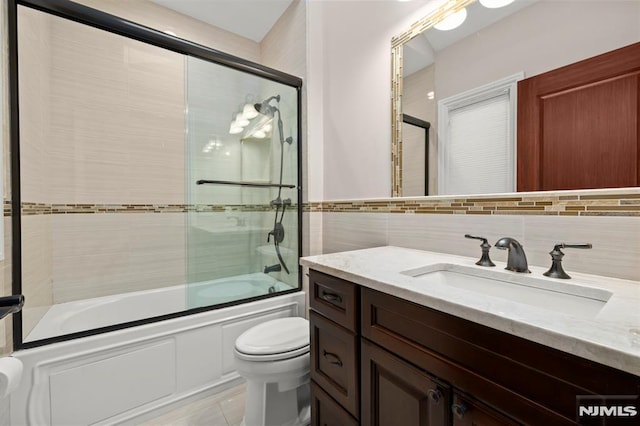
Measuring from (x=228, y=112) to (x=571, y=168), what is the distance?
186cm

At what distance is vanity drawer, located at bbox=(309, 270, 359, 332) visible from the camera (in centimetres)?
91

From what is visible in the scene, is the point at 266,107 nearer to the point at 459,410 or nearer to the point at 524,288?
the point at 524,288

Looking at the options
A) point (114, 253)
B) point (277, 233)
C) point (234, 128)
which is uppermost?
point (234, 128)

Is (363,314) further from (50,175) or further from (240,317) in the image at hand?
A: (50,175)

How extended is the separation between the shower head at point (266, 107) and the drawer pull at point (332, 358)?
1681mm

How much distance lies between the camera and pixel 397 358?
0.76 m

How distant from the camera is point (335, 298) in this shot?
100 centimetres

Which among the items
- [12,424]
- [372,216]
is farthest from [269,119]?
[12,424]

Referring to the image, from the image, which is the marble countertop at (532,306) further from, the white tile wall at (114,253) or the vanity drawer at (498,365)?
the white tile wall at (114,253)

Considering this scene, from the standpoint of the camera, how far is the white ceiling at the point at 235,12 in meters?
2.18

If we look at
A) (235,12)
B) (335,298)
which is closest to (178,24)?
(235,12)

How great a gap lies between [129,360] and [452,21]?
227cm

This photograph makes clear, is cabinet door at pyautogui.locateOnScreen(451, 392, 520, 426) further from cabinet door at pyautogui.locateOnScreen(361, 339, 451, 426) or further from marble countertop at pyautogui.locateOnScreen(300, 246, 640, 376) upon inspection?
marble countertop at pyautogui.locateOnScreen(300, 246, 640, 376)

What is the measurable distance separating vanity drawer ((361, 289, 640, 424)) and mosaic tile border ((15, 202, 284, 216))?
57.1 inches
